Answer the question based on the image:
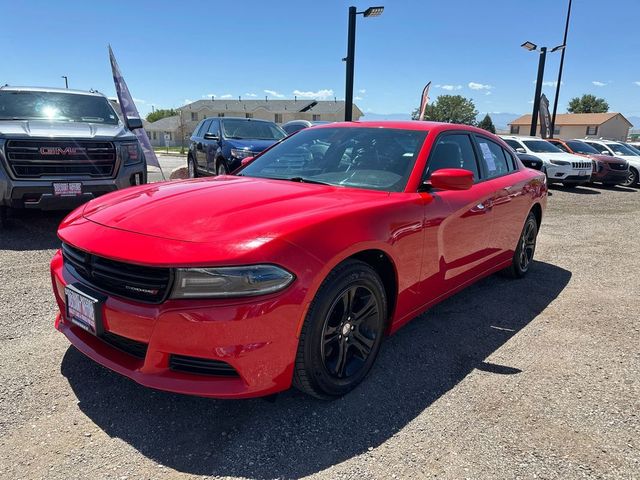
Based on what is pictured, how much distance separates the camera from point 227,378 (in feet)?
6.77

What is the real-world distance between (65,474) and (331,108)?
64.4 metres

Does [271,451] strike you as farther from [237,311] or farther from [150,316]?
[150,316]

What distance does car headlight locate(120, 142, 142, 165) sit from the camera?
5895mm

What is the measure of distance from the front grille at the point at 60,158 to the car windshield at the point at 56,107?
110cm

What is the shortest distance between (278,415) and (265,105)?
69140mm

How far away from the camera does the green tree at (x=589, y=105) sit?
80312 millimetres

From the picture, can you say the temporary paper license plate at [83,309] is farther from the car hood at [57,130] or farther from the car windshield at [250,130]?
the car windshield at [250,130]

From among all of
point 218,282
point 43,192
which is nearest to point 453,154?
point 218,282

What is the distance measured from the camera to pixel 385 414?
7.92 feet

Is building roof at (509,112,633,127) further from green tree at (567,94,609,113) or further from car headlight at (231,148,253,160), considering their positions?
car headlight at (231,148,253,160)

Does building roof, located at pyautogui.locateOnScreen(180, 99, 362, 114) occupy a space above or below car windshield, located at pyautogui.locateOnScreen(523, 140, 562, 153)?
above

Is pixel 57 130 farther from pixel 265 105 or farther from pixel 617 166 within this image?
pixel 265 105

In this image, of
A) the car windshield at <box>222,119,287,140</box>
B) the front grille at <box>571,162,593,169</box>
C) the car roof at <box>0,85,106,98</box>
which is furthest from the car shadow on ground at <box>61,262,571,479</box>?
the front grille at <box>571,162,593,169</box>

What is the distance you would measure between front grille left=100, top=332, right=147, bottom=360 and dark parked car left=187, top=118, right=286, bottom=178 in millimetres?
6698
